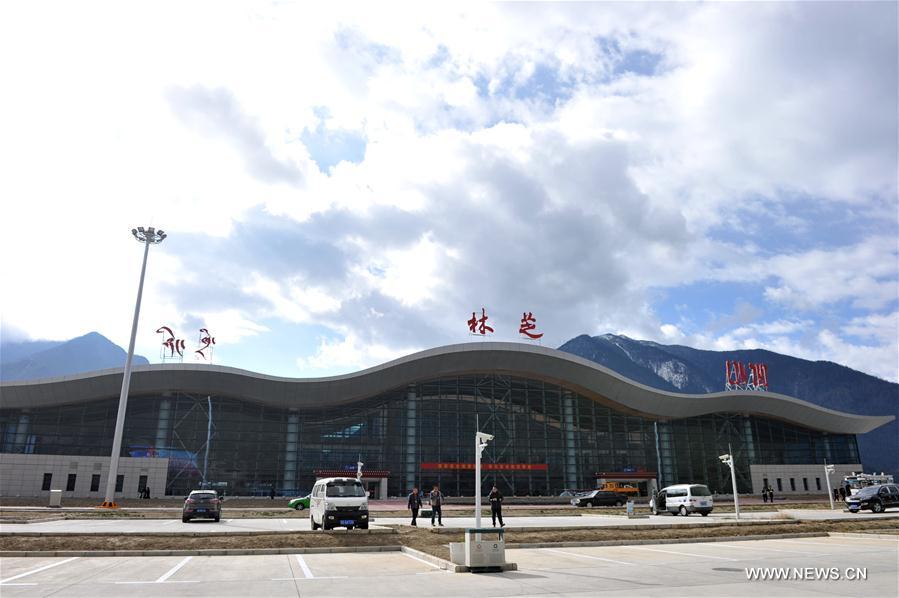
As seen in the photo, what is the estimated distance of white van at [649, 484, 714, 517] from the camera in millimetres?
38062

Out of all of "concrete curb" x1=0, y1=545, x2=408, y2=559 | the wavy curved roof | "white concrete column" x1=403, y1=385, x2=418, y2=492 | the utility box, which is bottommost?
"concrete curb" x1=0, y1=545, x2=408, y2=559

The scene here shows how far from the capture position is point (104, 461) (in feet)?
187

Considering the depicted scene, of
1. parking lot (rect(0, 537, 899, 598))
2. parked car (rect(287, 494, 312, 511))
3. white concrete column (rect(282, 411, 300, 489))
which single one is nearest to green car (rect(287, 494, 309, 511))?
parked car (rect(287, 494, 312, 511))

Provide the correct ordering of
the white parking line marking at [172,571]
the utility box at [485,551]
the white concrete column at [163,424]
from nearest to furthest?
the white parking line marking at [172,571], the utility box at [485,551], the white concrete column at [163,424]

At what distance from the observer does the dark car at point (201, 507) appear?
29.5 m

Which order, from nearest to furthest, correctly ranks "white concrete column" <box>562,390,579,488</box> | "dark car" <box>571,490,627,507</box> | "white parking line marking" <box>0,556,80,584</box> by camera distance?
"white parking line marking" <box>0,556,80,584</box>
"dark car" <box>571,490,627,507</box>
"white concrete column" <box>562,390,579,488</box>

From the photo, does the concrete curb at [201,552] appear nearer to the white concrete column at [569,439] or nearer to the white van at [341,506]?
the white van at [341,506]

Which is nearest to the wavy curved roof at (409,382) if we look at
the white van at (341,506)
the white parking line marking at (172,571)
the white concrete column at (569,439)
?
the white concrete column at (569,439)

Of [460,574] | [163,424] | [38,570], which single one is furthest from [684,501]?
[163,424]

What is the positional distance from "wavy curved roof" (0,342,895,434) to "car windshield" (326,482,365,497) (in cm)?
4067

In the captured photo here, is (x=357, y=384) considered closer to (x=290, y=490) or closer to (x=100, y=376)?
(x=290, y=490)

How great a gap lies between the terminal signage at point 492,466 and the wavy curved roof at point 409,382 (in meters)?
9.55

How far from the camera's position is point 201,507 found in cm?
2966

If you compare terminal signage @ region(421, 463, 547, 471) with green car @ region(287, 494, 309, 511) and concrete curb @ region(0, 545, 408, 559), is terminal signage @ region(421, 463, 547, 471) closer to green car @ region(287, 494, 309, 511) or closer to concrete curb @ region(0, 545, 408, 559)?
green car @ region(287, 494, 309, 511)
